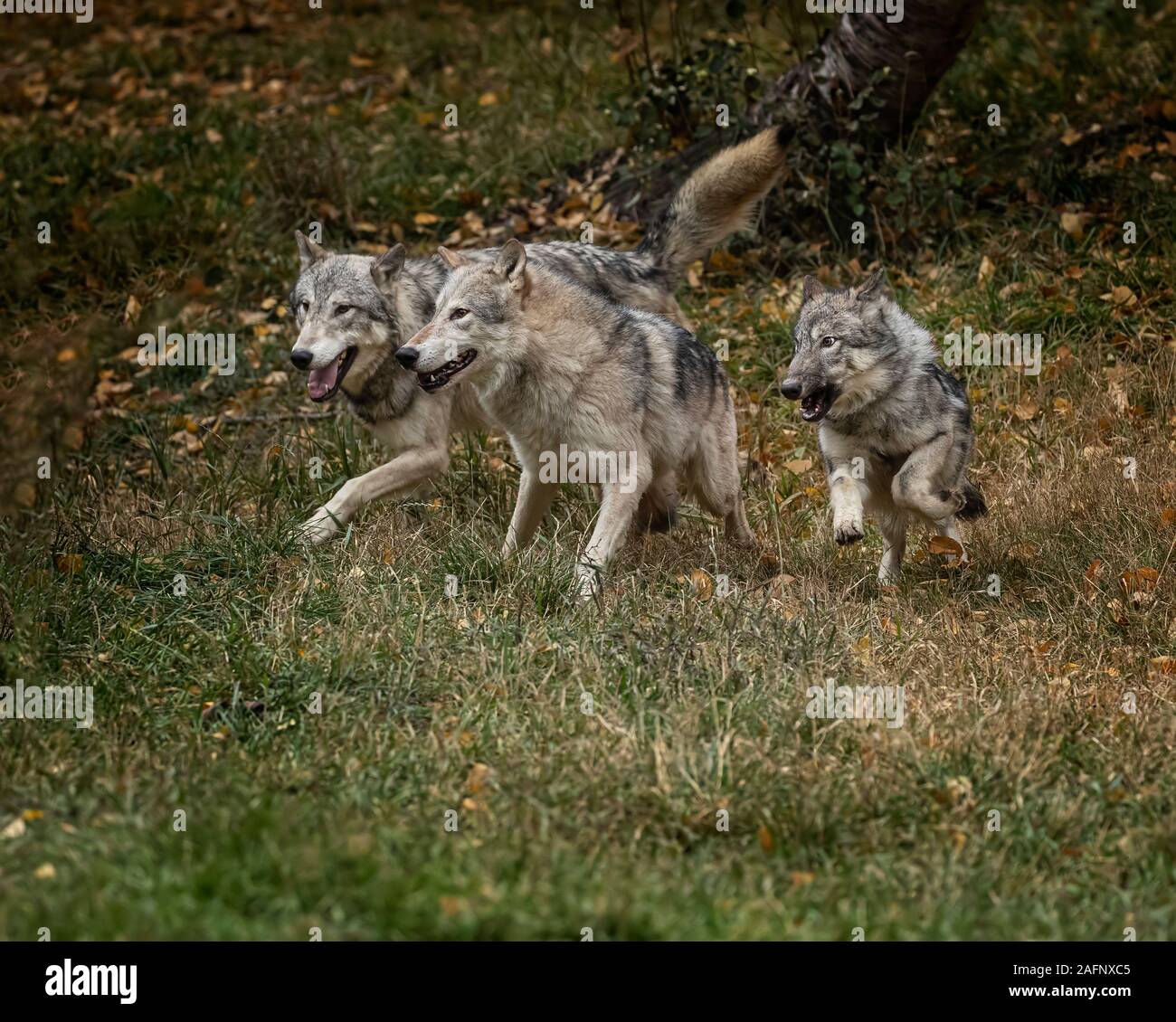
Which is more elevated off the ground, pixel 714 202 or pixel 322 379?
pixel 714 202

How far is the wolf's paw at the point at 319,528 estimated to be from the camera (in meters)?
7.04

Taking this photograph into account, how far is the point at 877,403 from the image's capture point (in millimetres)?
6930

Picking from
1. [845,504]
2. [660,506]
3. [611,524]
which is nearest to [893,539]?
[845,504]

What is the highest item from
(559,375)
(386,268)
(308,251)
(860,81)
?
(860,81)

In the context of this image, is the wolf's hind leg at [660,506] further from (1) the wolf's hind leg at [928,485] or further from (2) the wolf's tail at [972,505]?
(2) the wolf's tail at [972,505]

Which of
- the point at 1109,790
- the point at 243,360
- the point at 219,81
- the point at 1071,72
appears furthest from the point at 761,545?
the point at 219,81

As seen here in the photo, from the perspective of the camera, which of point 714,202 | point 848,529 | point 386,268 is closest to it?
point 848,529

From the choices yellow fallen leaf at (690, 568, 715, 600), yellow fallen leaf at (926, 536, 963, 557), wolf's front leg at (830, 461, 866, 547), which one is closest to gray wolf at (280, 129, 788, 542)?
yellow fallen leaf at (690, 568, 715, 600)

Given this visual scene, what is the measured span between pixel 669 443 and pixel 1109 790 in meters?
2.92

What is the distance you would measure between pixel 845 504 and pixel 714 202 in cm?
241

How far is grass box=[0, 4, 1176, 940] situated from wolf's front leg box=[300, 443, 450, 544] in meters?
0.16

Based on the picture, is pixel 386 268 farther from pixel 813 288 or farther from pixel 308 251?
pixel 813 288

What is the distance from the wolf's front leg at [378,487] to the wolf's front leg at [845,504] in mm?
2151

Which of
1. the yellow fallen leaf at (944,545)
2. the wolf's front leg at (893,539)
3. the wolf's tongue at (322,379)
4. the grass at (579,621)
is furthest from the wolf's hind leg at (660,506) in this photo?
the wolf's tongue at (322,379)
